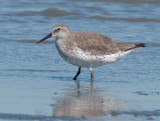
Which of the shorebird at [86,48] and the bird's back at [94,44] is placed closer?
the shorebird at [86,48]

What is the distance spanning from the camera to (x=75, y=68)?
1025cm

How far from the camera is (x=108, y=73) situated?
969 centimetres

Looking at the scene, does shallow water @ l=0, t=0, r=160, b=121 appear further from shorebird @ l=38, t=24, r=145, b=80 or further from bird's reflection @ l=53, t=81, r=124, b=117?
shorebird @ l=38, t=24, r=145, b=80

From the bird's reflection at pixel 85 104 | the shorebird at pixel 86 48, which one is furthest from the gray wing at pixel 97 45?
the bird's reflection at pixel 85 104

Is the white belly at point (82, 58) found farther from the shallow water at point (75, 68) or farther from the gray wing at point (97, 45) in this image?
the shallow water at point (75, 68)

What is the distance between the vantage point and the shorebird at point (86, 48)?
30.2ft

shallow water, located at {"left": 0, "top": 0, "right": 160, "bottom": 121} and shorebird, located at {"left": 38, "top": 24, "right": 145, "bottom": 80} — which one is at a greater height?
shorebird, located at {"left": 38, "top": 24, "right": 145, "bottom": 80}

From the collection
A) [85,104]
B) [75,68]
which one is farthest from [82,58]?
[85,104]

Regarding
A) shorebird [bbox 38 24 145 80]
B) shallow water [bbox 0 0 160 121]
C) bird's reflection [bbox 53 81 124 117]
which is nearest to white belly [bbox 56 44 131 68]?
shorebird [bbox 38 24 145 80]

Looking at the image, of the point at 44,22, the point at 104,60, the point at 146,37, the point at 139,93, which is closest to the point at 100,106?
the point at 139,93

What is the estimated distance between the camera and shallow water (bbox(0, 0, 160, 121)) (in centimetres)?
690

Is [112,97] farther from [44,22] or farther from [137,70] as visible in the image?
[44,22]

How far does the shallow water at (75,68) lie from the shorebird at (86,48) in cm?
33

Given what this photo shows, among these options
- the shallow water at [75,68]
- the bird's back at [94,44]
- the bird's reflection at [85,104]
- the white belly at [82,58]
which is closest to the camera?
the bird's reflection at [85,104]
